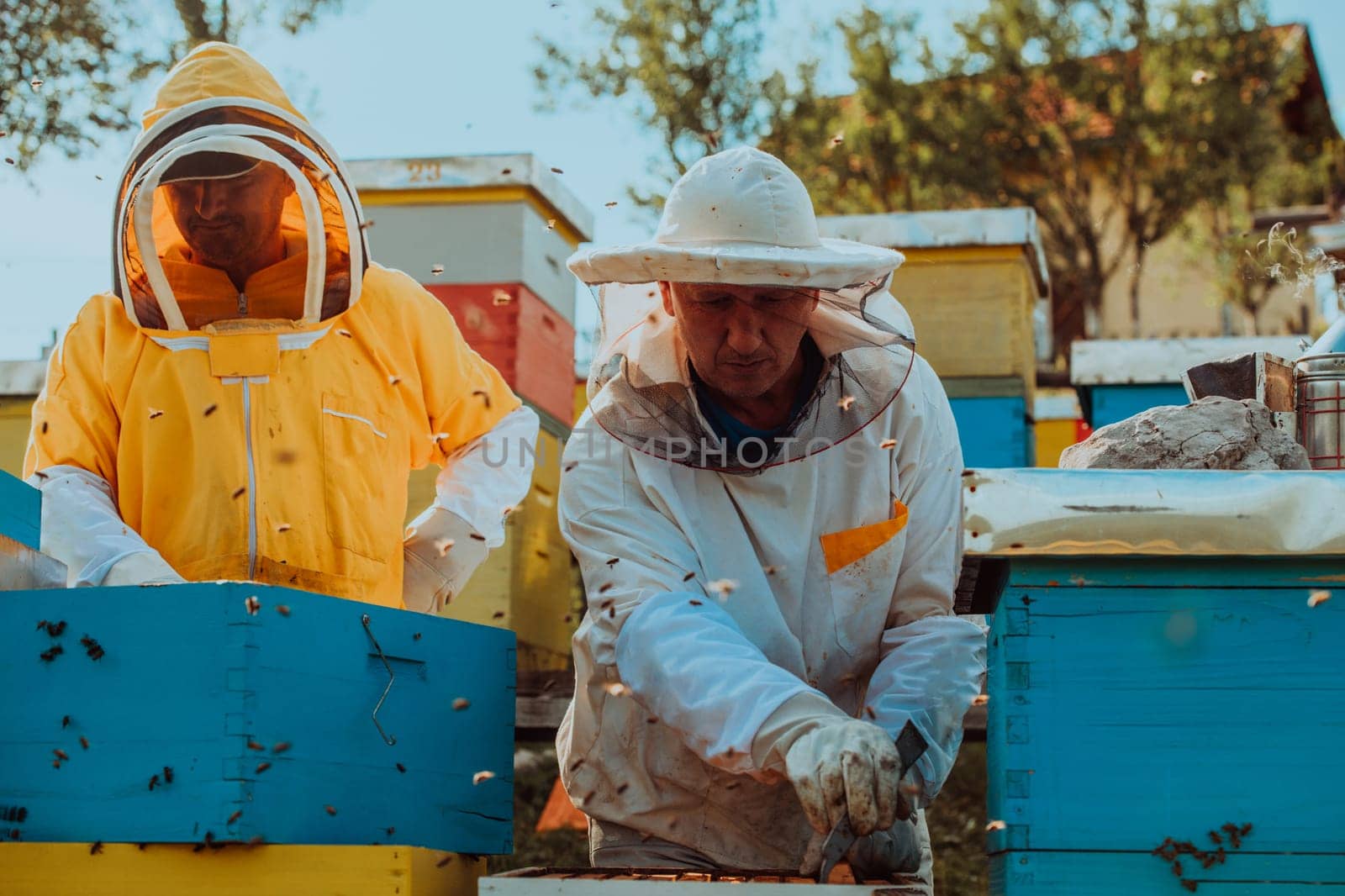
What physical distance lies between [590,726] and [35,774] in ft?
2.65

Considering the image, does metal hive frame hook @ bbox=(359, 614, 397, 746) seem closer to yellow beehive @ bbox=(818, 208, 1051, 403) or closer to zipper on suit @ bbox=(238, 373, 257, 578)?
zipper on suit @ bbox=(238, 373, 257, 578)

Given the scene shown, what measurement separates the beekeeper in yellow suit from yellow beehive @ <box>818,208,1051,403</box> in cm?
259

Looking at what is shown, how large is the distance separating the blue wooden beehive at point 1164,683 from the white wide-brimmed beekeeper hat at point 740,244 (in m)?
0.44

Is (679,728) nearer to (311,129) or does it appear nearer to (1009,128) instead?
(311,129)

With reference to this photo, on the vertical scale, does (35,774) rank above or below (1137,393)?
below

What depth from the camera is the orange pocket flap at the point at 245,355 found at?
3115 millimetres

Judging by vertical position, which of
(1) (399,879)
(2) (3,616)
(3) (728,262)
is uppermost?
(3) (728,262)

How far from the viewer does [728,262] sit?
2195 mm

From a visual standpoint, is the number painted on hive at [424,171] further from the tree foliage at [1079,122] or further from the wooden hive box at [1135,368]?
the tree foliage at [1079,122]

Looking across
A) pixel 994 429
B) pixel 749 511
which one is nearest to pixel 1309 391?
pixel 749 511

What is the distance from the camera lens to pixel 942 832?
21.4 feet

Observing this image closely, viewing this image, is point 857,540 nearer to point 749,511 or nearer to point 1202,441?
point 749,511

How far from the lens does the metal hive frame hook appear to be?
2.23m

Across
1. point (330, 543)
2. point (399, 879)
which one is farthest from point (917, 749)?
point (330, 543)
